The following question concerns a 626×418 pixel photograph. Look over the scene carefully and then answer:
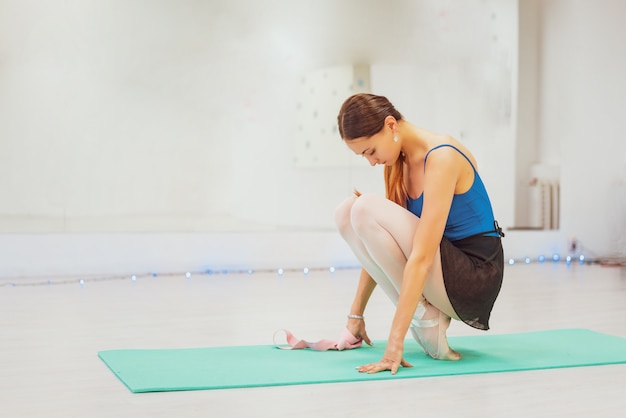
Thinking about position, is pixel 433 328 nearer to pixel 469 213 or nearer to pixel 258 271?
pixel 469 213

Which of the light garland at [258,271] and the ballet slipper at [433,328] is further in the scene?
the light garland at [258,271]

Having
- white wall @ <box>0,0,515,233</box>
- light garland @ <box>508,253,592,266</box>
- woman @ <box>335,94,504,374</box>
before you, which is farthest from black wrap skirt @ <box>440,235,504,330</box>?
light garland @ <box>508,253,592,266</box>

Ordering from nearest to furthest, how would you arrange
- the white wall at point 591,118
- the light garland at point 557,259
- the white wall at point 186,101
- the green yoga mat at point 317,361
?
the green yoga mat at point 317,361 < the white wall at point 186,101 < the light garland at point 557,259 < the white wall at point 591,118

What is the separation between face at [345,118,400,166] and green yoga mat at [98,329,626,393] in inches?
24.3

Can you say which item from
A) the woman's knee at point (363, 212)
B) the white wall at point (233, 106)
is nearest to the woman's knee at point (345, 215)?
the woman's knee at point (363, 212)

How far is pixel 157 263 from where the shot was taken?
565cm

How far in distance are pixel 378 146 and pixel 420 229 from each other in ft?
0.89

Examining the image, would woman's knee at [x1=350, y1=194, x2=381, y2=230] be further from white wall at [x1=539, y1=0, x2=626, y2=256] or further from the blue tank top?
white wall at [x1=539, y1=0, x2=626, y2=256]

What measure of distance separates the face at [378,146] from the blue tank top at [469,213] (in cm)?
19

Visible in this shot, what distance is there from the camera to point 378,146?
8.12 ft

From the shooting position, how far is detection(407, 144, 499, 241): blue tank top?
2564mm

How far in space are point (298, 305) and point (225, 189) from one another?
72.9 inches

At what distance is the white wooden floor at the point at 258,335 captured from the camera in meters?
2.07

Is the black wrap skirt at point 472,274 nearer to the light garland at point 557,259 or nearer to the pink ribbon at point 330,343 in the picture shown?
the pink ribbon at point 330,343
